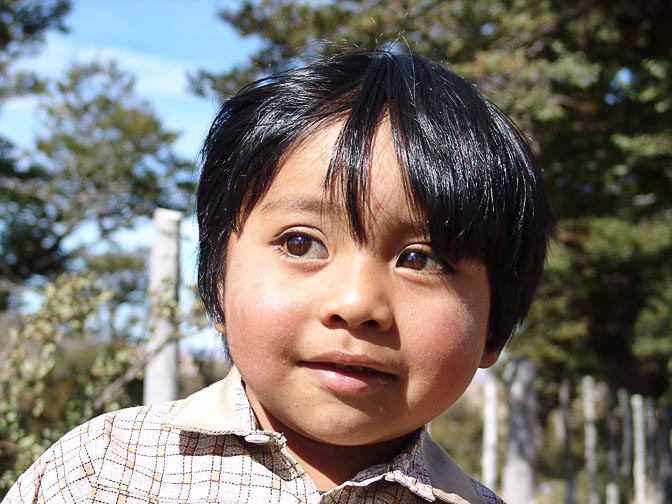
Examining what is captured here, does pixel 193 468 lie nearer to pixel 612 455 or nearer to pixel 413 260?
pixel 413 260

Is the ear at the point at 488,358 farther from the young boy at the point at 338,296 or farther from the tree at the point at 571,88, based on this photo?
the tree at the point at 571,88

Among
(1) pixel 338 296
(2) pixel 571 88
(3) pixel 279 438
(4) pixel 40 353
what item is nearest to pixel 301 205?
(1) pixel 338 296

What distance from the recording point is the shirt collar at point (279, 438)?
1.19 meters

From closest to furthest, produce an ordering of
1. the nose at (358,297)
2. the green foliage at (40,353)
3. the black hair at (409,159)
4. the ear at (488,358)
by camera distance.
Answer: the nose at (358,297), the black hair at (409,159), the ear at (488,358), the green foliage at (40,353)

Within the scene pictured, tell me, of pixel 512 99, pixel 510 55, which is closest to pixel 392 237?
pixel 512 99

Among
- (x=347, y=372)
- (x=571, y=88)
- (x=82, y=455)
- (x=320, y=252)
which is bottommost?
(x=82, y=455)

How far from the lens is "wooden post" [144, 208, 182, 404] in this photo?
92.9 inches

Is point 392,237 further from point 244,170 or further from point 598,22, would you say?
point 598,22

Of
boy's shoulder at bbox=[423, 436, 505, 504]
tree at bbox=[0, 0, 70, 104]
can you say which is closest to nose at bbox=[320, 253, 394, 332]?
boy's shoulder at bbox=[423, 436, 505, 504]

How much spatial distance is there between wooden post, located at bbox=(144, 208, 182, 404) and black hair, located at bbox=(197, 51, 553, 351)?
1007mm

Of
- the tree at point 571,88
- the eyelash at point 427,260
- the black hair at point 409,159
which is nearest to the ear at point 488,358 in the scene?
the black hair at point 409,159

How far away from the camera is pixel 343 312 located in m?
1.05

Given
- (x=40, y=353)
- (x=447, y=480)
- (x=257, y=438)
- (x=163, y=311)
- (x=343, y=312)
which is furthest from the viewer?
(x=40, y=353)

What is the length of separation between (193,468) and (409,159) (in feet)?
1.79
